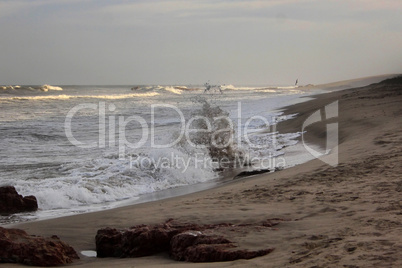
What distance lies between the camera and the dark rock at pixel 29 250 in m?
4.30

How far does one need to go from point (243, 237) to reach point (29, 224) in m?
3.31

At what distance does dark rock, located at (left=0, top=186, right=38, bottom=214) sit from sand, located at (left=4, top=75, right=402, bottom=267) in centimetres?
107

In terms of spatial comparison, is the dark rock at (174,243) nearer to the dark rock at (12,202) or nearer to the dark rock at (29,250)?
the dark rock at (29,250)

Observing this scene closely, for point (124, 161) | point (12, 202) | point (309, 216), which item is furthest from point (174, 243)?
point (124, 161)

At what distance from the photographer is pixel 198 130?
13.7 meters

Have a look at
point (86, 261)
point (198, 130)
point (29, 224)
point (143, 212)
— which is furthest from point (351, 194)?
point (198, 130)

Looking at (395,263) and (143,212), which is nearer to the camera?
(395,263)

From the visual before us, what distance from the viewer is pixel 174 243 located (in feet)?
14.5

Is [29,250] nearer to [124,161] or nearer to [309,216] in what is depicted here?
[309,216]

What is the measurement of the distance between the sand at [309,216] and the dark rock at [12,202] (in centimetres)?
107

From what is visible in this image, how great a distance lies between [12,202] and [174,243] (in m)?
3.95

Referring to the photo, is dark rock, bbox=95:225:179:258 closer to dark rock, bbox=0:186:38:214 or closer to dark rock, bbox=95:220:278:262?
dark rock, bbox=95:220:278:262

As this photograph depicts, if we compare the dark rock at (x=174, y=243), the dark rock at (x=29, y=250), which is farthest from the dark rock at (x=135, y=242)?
the dark rock at (x=29, y=250)

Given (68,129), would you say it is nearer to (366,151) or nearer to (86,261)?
(366,151)
